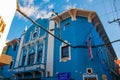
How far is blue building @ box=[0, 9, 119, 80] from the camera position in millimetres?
14844

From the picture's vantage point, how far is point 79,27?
16.9 m

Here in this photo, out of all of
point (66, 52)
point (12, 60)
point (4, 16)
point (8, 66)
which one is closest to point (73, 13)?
point (66, 52)

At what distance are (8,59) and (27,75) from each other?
1589cm

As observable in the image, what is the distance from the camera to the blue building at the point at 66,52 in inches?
584

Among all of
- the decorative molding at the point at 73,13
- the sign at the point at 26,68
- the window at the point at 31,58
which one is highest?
the decorative molding at the point at 73,13

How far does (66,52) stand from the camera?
53.9 ft

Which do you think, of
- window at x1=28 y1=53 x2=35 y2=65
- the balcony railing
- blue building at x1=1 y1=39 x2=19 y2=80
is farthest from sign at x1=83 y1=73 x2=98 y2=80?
blue building at x1=1 y1=39 x2=19 y2=80

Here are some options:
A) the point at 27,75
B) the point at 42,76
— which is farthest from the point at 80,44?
the point at 27,75

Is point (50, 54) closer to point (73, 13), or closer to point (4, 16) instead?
point (73, 13)

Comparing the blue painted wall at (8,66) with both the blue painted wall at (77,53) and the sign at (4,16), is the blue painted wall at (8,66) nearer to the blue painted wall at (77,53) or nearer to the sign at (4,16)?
the blue painted wall at (77,53)

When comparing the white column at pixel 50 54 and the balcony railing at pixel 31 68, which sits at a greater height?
the white column at pixel 50 54

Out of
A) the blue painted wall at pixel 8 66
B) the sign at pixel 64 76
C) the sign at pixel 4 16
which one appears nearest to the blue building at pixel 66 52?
the sign at pixel 64 76

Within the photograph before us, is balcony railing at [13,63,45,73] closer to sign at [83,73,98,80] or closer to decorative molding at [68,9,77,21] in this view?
sign at [83,73,98,80]

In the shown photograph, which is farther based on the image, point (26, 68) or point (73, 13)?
point (26, 68)
